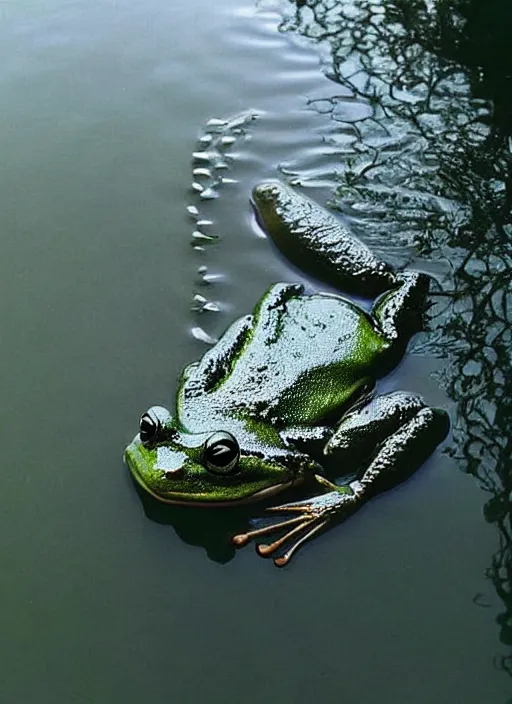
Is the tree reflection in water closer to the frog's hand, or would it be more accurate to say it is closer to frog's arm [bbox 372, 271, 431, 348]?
frog's arm [bbox 372, 271, 431, 348]

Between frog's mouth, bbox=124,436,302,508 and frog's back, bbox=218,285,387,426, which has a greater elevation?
frog's back, bbox=218,285,387,426

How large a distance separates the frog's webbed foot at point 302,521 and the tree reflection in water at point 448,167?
1.74 feet

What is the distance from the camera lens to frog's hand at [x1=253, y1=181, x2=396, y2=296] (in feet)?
13.5

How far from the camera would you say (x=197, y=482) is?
3.02 m

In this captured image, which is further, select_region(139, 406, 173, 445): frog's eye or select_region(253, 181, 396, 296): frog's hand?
select_region(253, 181, 396, 296): frog's hand

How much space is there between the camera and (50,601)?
9.59ft

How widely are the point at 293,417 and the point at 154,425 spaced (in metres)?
0.56

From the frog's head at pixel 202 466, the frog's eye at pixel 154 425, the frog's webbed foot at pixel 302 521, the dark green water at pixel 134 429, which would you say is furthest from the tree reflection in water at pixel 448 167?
the frog's eye at pixel 154 425

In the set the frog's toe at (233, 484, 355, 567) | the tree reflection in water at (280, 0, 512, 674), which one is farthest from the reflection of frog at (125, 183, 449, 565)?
the tree reflection in water at (280, 0, 512, 674)

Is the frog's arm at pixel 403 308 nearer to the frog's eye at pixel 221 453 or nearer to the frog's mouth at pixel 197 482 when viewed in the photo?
the frog's mouth at pixel 197 482

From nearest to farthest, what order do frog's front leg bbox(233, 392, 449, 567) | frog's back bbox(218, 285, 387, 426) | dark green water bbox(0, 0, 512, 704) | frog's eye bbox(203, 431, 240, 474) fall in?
dark green water bbox(0, 0, 512, 704), frog's eye bbox(203, 431, 240, 474), frog's front leg bbox(233, 392, 449, 567), frog's back bbox(218, 285, 387, 426)

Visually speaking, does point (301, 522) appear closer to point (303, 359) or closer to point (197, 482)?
point (197, 482)

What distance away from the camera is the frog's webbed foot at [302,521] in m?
3.04

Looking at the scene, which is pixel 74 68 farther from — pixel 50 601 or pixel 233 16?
pixel 50 601
